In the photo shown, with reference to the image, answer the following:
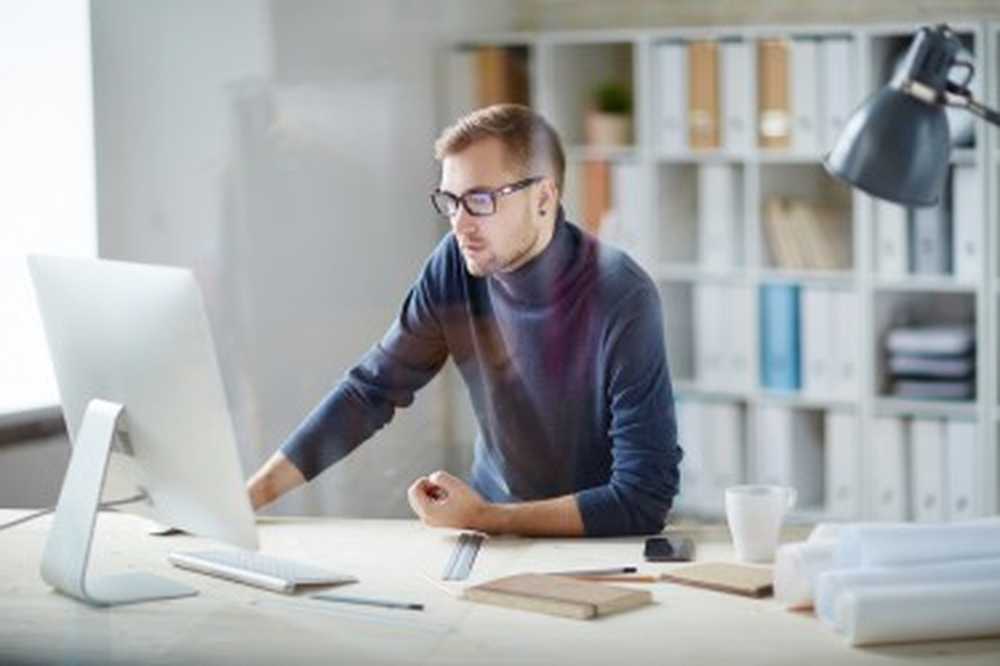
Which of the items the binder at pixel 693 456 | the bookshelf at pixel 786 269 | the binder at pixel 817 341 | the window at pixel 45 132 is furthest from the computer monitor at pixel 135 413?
the binder at pixel 817 341

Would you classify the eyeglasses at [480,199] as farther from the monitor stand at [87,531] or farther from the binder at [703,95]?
the binder at [703,95]

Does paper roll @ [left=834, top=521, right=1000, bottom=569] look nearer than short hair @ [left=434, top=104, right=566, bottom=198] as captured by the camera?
Yes

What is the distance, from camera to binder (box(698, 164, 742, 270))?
412 centimetres

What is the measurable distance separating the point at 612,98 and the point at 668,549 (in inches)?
91.5

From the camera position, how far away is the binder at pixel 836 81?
402cm

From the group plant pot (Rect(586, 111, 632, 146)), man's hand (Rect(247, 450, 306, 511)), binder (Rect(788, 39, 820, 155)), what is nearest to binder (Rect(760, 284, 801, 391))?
binder (Rect(788, 39, 820, 155))

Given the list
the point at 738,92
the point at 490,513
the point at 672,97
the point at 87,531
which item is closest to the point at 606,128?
the point at 672,97

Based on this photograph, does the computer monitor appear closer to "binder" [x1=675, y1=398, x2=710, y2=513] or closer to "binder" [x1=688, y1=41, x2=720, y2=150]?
"binder" [x1=675, y1=398, x2=710, y2=513]

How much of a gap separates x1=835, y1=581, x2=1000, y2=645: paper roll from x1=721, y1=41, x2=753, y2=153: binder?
249cm

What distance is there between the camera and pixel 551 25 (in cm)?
412

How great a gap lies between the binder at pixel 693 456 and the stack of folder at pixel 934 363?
443mm

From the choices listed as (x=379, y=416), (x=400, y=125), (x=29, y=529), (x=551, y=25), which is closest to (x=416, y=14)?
(x=400, y=125)

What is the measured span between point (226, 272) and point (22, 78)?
1.92 feet

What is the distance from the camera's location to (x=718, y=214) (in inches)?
163
